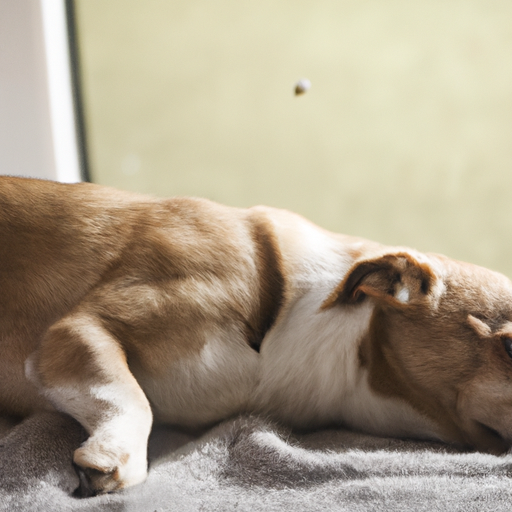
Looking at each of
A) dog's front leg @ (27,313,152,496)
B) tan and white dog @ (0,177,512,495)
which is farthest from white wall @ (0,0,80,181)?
dog's front leg @ (27,313,152,496)

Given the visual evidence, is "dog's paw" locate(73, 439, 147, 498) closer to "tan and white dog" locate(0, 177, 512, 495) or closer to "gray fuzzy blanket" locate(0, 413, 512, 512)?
"gray fuzzy blanket" locate(0, 413, 512, 512)

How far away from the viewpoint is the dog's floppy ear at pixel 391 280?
94cm

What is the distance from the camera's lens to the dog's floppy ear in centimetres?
94

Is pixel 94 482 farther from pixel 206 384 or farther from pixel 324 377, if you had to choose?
pixel 324 377

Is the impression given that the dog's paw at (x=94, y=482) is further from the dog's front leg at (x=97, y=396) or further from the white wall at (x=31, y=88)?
the white wall at (x=31, y=88)

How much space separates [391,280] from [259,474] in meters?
0.41

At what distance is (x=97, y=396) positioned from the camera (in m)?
0.79

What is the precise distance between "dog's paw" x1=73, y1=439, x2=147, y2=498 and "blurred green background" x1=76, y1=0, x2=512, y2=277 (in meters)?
1.72

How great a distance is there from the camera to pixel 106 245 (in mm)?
981

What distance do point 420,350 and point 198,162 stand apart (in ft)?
5.38

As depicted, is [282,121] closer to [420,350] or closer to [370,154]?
[370,154]

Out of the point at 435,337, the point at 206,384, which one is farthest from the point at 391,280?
the point at 206,384

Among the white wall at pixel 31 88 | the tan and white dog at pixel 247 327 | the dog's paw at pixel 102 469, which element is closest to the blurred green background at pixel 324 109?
the white wall at pixel 31 88

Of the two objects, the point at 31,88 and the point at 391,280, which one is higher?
the point at 31,88
